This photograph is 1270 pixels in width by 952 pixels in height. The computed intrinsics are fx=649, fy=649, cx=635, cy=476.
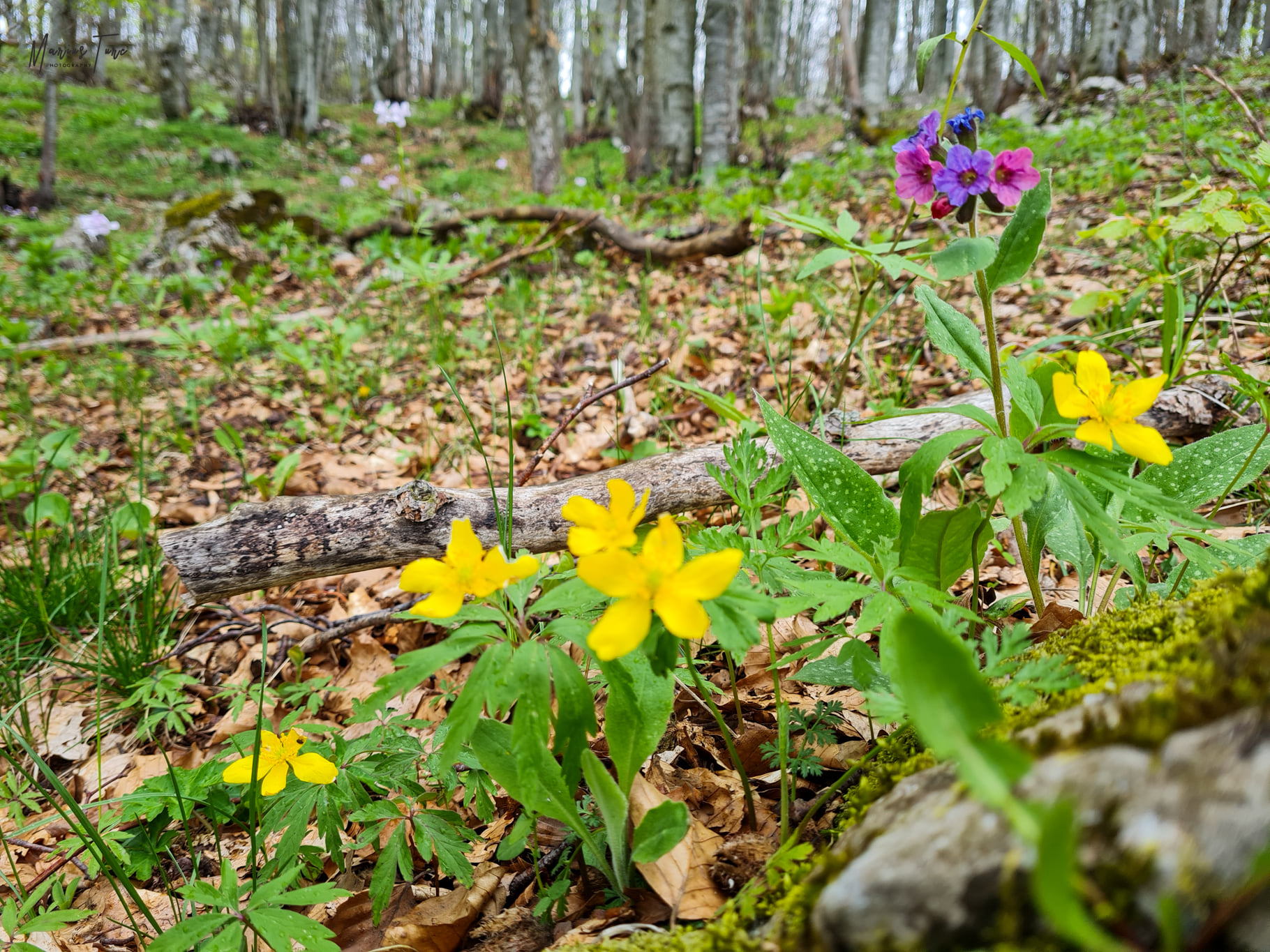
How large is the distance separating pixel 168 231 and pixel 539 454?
8.00 m

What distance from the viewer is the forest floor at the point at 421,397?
5.13 ft

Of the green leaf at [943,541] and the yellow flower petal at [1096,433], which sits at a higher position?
the yellow flower petal at [1096,433]

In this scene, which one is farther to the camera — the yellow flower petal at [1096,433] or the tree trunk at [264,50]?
the tree trunk at [264,50]

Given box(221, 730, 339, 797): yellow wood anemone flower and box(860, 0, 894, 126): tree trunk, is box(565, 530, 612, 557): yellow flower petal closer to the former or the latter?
box(221, 730, 339, 797): yellow wood anemone flower

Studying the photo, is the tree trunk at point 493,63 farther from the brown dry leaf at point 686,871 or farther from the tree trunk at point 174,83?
the brown dry leaf at point 686,871

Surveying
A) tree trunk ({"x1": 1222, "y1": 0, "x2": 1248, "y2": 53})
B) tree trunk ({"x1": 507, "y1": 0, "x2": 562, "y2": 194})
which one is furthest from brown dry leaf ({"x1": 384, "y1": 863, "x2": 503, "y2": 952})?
tree trunk ({"x1": 1222, "y1": 0, "x2": 1248, "y2": 53})

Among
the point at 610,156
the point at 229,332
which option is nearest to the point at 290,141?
the point at 610,156

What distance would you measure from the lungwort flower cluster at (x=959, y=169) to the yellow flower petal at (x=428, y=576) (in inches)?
43.7

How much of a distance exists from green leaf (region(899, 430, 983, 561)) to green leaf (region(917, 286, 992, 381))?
16cm

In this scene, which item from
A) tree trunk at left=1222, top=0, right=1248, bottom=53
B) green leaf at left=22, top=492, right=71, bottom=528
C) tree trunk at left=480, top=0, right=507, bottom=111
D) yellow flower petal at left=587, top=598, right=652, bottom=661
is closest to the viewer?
yellow flower petal at left=587, top=598, right=652, bottom=661

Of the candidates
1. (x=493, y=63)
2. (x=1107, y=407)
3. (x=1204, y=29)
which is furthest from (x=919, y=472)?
(x=493, y=63)

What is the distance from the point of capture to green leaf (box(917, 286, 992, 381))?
1.21m

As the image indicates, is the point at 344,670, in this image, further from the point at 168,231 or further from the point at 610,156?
the point at 610,156

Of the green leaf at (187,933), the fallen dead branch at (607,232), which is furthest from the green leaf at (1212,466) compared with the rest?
the fallen dead branch at (607,232)
